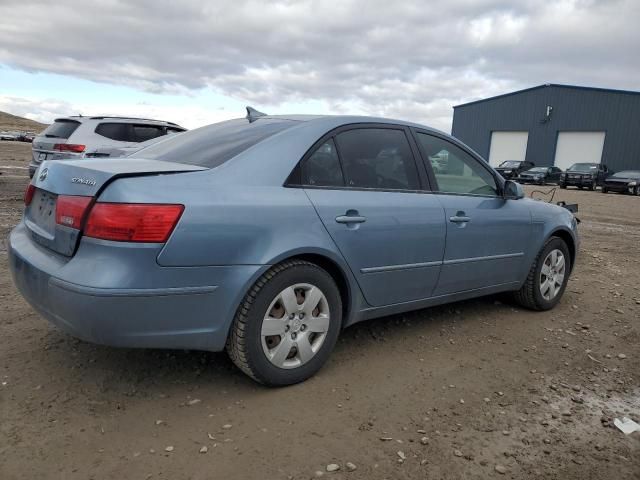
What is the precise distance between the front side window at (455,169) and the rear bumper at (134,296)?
5.70 ft

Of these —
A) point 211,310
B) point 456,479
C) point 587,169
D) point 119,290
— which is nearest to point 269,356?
point 211,310

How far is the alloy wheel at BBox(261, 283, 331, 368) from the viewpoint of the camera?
9.60 ft

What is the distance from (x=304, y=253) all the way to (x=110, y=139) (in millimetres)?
8082

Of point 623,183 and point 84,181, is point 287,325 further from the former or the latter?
point 623,183

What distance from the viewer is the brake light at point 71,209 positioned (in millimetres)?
2613

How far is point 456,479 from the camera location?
2330mm

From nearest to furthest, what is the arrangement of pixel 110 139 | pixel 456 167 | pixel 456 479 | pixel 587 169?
pixel 456 479 < pixel 456 167 < pixel 110 139 < pixel 587 169

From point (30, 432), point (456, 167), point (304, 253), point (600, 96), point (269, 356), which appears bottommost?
point (30, 432)

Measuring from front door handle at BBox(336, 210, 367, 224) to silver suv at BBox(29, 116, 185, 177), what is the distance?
7.43 metres

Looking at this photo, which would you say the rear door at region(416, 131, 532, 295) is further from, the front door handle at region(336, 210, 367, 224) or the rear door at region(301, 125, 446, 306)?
the front door handle at region(336, 210, 367, 224)

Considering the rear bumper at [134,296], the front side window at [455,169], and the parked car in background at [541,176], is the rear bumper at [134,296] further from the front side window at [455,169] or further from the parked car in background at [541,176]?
the parked car in background at [541,176]

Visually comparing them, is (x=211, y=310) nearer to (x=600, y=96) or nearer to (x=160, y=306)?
(x=160, y=306)

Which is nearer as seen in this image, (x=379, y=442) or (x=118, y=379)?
(x=379, y=442)

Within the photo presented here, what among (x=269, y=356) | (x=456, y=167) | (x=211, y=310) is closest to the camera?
(x=211, y=310)
